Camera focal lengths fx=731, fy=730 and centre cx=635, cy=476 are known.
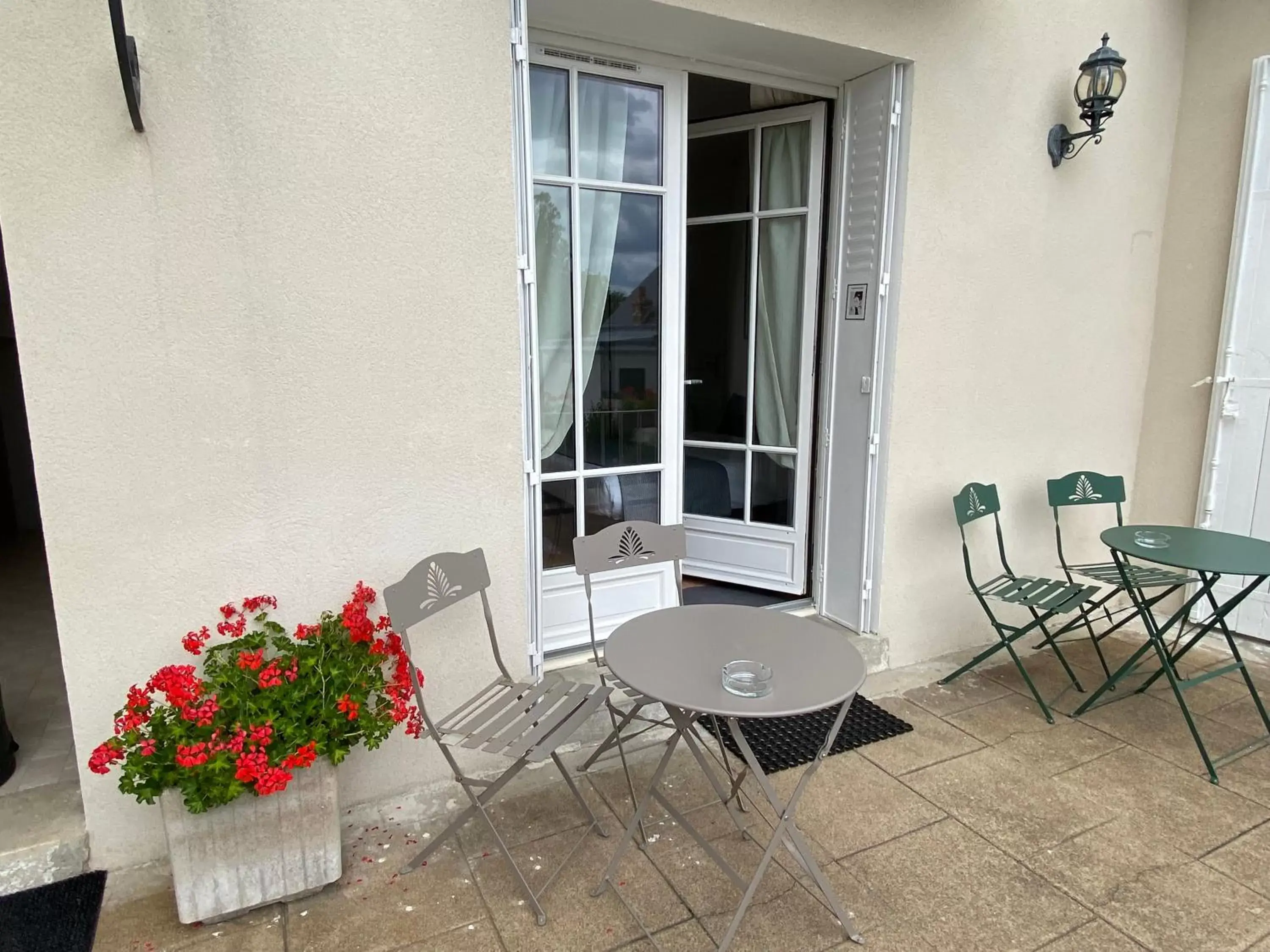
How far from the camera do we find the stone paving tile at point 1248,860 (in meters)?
2.26

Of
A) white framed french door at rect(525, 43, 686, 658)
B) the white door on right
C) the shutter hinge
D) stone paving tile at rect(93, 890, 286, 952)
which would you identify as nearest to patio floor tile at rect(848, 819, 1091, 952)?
white framed french door at rect(525, 43, 686, 658)

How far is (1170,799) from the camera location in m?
2.67

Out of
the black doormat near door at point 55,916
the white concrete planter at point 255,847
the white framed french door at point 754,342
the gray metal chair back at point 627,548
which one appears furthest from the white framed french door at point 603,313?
the black doormat near door at point 55,916

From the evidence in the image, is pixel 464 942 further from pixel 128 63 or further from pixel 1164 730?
pixel 1164 730

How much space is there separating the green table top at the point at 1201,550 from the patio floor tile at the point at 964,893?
4.62ft

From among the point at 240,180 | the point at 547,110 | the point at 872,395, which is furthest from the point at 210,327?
the point at 872,395

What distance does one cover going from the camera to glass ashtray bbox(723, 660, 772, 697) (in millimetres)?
1834

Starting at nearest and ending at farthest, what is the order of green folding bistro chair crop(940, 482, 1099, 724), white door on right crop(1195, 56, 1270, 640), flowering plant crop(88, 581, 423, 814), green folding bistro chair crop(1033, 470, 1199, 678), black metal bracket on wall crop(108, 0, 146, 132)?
black metal bracket on wall crop(108, 0, 146, 132) → flowering plant crop(88, 581, 423, 814) → green folding bistro chair crop(940, 482, 1099, 724) → green folding bistro chair crop(1033, 470, 1199, 678) → white door on right crop(1195, 56, 1270, 640)

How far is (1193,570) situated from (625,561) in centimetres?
244

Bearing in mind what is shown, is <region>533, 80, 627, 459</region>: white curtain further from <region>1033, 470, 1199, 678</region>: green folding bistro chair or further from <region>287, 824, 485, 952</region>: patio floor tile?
<region>1033, 470, 1199, 678</region>: green folding bistro chair

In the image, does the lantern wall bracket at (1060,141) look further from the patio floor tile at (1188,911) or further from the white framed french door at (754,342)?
the patio floor tile at (1188,911)

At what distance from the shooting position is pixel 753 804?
260 centimetres

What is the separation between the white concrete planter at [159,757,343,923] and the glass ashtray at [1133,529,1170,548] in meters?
3.33

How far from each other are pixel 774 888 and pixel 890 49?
3278 mm
